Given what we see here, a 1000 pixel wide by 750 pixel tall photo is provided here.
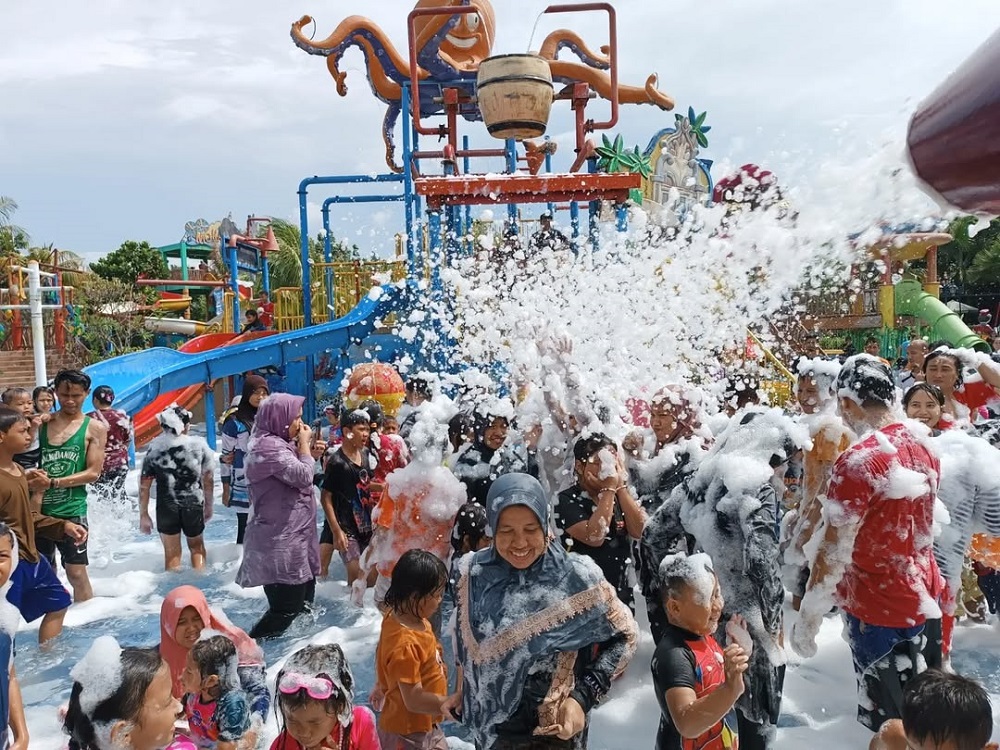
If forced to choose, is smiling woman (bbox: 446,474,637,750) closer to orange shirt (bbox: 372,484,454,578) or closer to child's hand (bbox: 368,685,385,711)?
child's hand (bbox: 368,685,385,711)

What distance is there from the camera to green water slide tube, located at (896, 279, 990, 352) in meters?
14.4

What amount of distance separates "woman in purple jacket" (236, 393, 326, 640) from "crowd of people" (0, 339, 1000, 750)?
1 cm

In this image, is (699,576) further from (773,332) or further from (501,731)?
(773,332)

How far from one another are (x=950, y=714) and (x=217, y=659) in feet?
6.64

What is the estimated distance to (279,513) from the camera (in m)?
4.41

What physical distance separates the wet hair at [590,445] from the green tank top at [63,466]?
125 inches

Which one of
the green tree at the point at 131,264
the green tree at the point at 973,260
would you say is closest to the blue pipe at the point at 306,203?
the green tree at the point at 973,260

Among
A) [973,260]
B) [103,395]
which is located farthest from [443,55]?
[973,260]

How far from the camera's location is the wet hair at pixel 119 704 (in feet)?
6.08

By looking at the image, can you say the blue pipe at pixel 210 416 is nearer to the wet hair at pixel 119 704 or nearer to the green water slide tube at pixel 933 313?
the wet hair at pixel 119 704

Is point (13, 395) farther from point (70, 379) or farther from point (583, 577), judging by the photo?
point (583, 577)

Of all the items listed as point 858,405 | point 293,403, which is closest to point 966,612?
point 858,405

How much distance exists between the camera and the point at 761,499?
2736 mm

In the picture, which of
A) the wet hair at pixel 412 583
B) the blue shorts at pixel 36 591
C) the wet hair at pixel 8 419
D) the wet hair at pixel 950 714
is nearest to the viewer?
the wet hair at pixel 950 714
